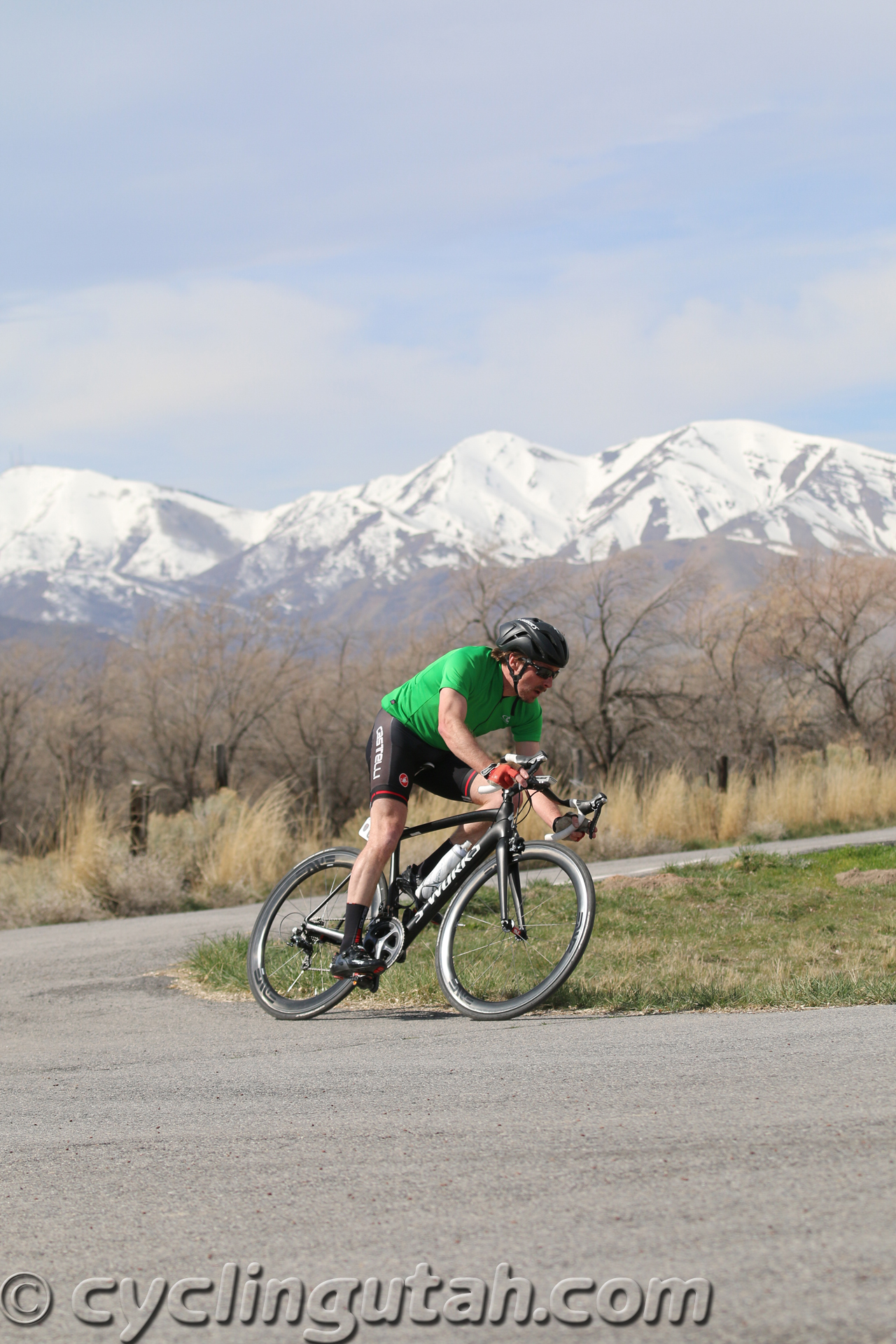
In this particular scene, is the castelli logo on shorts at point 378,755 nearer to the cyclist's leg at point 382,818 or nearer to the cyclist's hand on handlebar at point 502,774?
the cyclist's leg at point 382,818

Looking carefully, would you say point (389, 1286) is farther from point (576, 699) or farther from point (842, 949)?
point (576, 699)

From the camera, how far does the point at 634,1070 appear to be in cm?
415

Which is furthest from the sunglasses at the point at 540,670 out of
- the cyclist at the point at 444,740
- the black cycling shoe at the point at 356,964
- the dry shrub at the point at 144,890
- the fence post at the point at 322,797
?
the fence post at the point at 322,797

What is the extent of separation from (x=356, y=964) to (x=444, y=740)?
45.5 inches

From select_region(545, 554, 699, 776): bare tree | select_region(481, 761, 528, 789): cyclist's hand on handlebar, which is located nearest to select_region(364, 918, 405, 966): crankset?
select_region(481, 761, 528, 789): cyclist's hand on handlebar

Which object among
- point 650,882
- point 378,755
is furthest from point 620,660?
point 378,755

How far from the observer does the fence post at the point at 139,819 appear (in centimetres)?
1439

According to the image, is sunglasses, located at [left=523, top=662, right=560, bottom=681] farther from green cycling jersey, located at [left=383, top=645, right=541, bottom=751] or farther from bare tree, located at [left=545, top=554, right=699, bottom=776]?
bare tree, located at [left=545, top=554, right=699, bottom=776]

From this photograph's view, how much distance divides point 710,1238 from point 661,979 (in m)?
3.78

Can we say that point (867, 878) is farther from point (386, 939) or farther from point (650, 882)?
point (386, 939)

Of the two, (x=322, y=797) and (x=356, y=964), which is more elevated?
(x=356, y=964)

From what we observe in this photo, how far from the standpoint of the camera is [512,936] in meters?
5.53

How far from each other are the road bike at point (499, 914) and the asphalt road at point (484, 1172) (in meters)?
0.22

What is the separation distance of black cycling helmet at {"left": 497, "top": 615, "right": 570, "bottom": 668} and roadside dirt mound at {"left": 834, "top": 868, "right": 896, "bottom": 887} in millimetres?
6507
